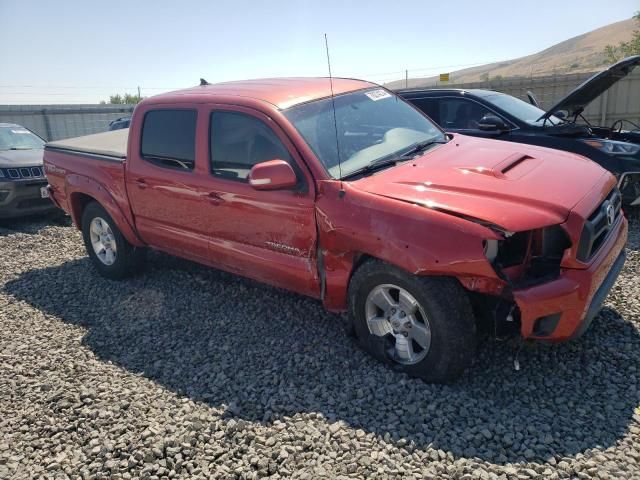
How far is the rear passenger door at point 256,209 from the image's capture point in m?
3.67

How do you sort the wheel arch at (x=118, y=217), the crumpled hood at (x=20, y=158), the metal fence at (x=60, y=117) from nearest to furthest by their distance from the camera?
the wheel arch at (x=118, y=217), the crumpled hood at (x=20, y=158), the metal fence at (x=60, y=117)

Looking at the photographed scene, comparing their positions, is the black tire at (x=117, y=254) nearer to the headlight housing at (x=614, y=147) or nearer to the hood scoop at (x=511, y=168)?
the hood scoop at (x=511, y=168)

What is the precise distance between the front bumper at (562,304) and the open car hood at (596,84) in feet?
10.9

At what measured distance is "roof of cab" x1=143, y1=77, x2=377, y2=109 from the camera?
403 centimetres

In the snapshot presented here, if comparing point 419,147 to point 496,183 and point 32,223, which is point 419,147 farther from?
point 32,223

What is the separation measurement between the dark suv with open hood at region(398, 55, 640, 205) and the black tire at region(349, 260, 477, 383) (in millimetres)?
3754

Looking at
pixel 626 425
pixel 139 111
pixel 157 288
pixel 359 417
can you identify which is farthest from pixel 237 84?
pixel 626 425

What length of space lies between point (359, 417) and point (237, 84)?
3161mm

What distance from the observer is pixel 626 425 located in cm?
281

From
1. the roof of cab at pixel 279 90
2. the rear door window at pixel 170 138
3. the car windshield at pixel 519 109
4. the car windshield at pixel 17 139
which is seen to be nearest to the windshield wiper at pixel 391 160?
the roof of cab at pixel 279 90

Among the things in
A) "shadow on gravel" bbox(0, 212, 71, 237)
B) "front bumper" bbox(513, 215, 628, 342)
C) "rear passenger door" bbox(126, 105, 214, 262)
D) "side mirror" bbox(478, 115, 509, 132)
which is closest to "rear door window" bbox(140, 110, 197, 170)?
"rear passenger door" bbox(126, 105, 214, 262)

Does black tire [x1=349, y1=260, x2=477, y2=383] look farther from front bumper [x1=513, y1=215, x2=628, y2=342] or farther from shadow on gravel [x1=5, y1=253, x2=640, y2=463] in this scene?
front bumper [x1=513, y1=215, x2=628, y2=342]

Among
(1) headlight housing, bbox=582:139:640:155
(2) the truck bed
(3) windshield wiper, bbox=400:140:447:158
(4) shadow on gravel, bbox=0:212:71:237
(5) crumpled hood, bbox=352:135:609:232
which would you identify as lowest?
(4) shadow on gravel, bbox=0:212:71:237

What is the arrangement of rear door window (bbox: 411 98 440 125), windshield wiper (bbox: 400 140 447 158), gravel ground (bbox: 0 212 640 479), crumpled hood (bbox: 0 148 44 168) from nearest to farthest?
gravel ground (bbox: 0 212 640 479) < windshield wiper (bbox: 400 140 447 158) < rear door window (bbox: 411 98 440 125) < crumpled hood (bbox: 0 148 44 168)
